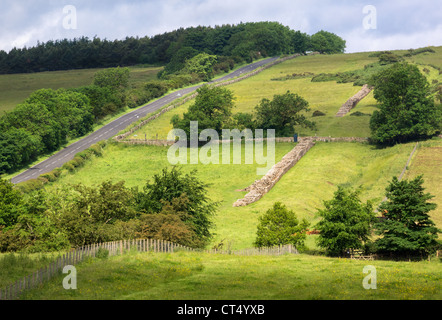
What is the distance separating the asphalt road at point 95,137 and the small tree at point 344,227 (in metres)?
54.3

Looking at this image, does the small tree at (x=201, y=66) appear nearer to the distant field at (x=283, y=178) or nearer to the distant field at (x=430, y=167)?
the distant field at (x=283, y=178)

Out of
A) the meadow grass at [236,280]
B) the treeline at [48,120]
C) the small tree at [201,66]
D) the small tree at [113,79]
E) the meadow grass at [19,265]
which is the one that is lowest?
the meadow grass at [236,280]

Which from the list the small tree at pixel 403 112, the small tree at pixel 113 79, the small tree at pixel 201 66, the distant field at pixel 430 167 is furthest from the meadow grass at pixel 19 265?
the small tree at pixel 201 66

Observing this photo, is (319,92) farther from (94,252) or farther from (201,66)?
(94,252)

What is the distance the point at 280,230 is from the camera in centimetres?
5044

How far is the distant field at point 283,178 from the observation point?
65.6 metres

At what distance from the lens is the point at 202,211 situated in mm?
56125

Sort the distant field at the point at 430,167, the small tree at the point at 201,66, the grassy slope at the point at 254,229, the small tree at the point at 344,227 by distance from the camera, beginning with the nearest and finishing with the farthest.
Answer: the grassy slope at the point at 254,229
the small tree at the point at 344,227
the distant field at the point at 430,167
the small tree at the point at 201,66

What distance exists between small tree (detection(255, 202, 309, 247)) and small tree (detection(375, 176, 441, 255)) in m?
6.38

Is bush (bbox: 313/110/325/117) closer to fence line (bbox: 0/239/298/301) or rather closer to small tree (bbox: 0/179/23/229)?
fence line (bbox: 0/239/298/301)

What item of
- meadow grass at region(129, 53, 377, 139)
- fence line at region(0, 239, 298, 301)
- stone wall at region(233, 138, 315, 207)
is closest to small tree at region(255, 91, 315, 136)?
meadow grass at region(129, 53, 377, 139)

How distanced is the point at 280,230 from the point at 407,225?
404 inches

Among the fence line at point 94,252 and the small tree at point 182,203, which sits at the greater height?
the small tree at point 182,203

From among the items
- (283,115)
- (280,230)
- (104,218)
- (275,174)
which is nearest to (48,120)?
(283,115)
